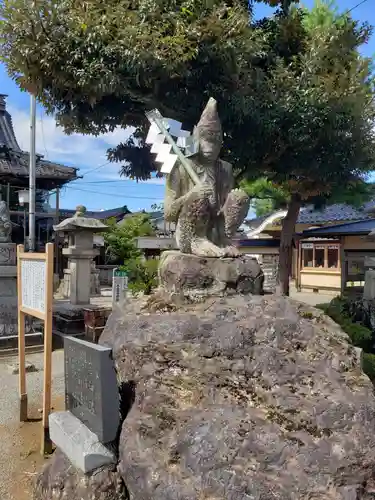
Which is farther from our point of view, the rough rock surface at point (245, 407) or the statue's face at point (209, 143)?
the statue's face at point (209, 143)

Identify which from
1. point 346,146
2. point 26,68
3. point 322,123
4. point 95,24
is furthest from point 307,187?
point 26,68

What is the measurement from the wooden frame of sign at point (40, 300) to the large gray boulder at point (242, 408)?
1.11 meters

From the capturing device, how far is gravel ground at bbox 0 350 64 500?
351cm

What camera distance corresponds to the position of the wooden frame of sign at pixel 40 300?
4164 mm

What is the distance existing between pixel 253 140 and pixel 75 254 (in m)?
5.75

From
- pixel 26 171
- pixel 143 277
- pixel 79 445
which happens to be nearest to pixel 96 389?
pixel 79 445

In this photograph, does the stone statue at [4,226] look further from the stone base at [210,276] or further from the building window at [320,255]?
the building window at [320,255]

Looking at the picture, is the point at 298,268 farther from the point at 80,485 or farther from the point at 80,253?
the point at 80,485

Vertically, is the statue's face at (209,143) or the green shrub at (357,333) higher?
the statue's face at (209,143)

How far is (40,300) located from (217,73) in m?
4.93

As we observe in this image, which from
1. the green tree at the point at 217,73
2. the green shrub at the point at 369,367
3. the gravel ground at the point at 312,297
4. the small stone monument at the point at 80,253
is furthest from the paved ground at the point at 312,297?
the green shrub at the point at 369,367

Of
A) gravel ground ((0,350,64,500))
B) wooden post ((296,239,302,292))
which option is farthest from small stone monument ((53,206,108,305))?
wooden post ((296,239,302,292))

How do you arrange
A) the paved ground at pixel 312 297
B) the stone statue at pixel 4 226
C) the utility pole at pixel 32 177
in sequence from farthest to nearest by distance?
the paved ground at pixel 312 297, the utility pole at pixel 32 177, the stone statue at pixel 4 226

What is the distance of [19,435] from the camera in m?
4.42
